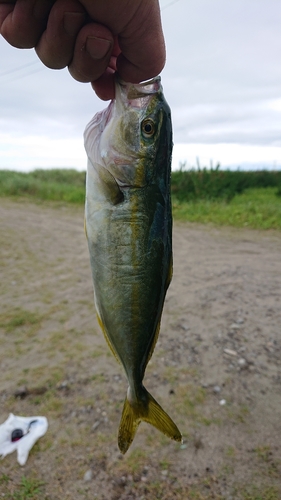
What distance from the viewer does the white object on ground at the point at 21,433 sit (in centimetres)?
297

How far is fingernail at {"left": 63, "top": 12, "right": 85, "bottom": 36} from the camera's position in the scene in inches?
50.2

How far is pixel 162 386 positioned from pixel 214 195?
11.3 metres

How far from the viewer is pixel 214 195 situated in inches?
556

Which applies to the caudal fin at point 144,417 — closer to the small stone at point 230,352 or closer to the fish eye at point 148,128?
the fish eye at point 148,128

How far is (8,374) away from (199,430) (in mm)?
1952

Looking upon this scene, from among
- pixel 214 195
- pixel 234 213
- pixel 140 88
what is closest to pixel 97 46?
pixel 140 88

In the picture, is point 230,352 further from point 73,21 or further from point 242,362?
point 73,21

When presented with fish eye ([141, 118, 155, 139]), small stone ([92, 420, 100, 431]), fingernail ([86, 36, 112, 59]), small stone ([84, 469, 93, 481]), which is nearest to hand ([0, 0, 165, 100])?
fingernail ([86, 36, 112, 59])

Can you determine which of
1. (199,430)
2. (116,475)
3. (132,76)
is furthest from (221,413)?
(132,76)

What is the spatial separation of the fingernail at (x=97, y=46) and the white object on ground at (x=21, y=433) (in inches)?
113

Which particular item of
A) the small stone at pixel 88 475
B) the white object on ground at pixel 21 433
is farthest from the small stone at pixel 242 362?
the white object on ground at pixel 21 433

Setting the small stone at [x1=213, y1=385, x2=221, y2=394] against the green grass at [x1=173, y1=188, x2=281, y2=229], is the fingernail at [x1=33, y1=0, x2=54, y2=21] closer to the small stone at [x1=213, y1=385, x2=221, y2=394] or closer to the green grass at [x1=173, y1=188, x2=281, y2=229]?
the small stone at [x1=213, y1=385, x2=221, y2=394]

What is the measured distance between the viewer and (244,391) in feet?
11.8

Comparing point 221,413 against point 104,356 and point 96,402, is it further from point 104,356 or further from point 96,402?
point 104,356
